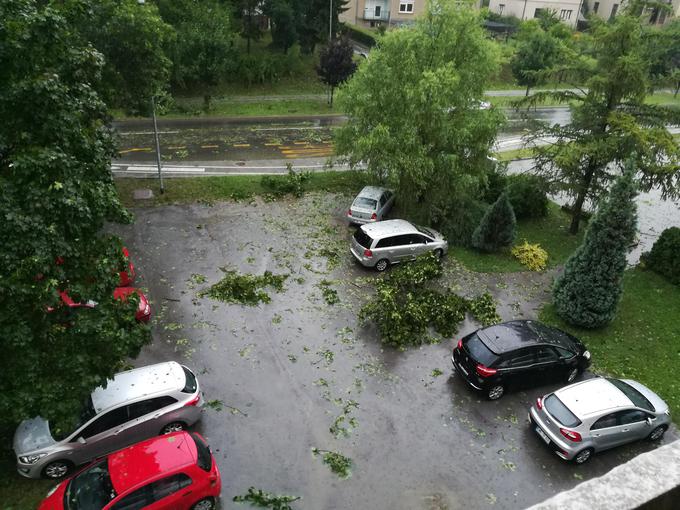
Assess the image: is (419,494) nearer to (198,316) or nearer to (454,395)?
(454,395)

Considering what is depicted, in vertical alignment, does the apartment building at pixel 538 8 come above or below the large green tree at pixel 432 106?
above

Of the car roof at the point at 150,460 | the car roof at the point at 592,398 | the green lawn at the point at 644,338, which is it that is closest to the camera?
the car roof at the point at 150,460

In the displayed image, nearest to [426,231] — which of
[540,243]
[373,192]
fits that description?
[373,192]

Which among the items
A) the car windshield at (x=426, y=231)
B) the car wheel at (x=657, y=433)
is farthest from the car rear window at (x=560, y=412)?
the car windshield at (x=426, y=231)

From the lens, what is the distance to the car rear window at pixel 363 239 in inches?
764

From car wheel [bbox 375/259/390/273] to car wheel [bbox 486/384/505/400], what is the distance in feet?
23.5

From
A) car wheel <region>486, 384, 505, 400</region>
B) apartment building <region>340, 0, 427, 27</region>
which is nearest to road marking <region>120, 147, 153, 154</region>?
car wheel <region>486, 384, 505, 400</region>

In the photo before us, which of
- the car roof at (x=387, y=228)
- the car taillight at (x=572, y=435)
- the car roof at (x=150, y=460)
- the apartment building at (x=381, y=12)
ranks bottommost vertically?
the car taillight at (x=572, y=435)

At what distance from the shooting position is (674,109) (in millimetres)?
20672

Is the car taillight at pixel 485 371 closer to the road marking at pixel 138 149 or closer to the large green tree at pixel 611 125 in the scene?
the large green tree at pixel 611 125

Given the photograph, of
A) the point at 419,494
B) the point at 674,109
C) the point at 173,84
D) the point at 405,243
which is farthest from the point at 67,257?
the point at 173,84

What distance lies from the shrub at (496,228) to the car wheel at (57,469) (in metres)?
16.2

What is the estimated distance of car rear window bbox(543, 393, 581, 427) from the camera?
1211cm

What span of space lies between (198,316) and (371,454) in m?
7.25
